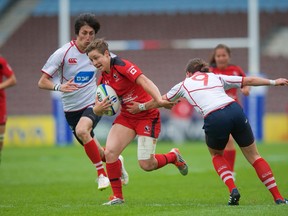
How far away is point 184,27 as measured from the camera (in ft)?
98.1

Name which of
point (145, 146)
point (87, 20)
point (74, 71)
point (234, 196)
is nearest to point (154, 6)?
point (74, 71)

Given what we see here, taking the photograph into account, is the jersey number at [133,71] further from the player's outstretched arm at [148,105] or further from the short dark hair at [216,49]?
the short dark hair at [216,49]

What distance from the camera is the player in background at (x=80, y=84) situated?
10.1 m

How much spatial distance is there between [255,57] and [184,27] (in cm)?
642

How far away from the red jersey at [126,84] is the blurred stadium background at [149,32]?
18.8m

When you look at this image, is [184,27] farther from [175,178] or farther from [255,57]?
[175,178]

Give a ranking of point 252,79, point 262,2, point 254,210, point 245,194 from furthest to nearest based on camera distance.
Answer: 1. point 262,2
2. point 245,194
3. point 252,79
4. point 254,210

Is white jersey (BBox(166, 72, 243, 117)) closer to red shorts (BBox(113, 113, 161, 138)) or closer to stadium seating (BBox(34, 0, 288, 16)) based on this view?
red shorts (BBox(113, 113, 161, 138))

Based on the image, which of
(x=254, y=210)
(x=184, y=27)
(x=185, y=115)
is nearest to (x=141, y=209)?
(x=254, y=210)

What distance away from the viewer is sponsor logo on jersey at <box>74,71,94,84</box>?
10.5m

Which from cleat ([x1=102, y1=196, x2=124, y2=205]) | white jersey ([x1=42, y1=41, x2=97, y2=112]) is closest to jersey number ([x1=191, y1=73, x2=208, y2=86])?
cleat ([x1=102, y1=196, x2=124, y2=205])

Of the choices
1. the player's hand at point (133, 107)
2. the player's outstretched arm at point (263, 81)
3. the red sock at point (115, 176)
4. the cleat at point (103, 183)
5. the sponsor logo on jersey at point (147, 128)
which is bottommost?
the cleat at point (103, 183)

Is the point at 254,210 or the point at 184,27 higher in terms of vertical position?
the point at 184,27

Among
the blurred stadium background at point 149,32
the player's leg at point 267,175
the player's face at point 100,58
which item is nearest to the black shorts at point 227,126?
the player's leg at point 267,175
